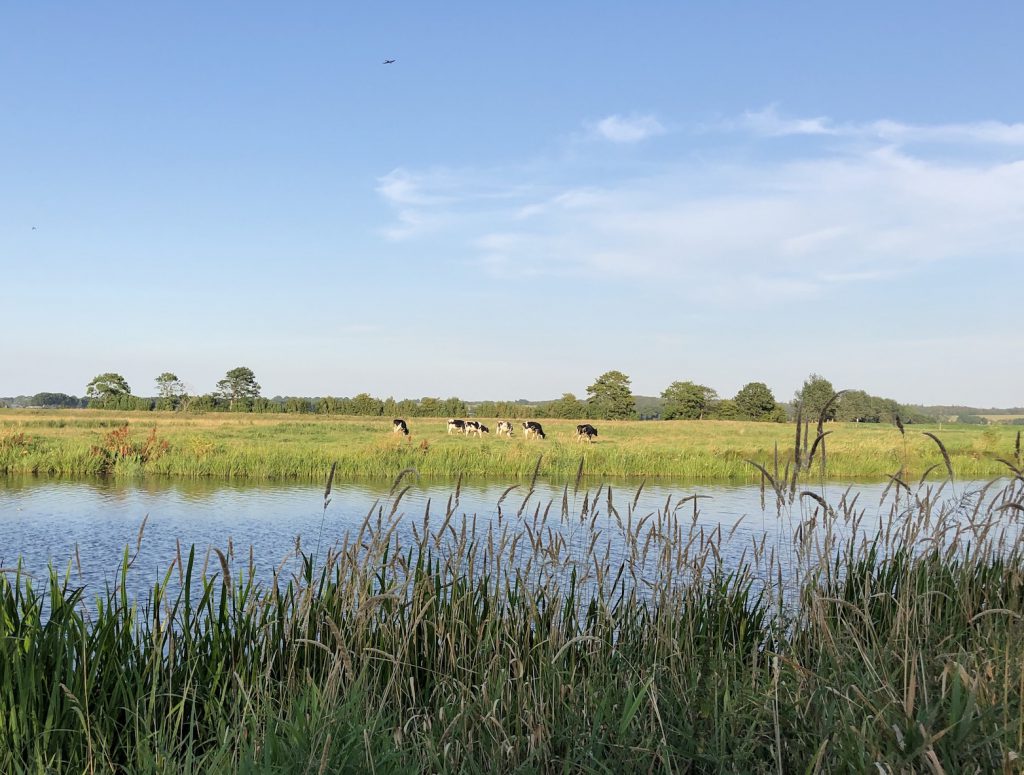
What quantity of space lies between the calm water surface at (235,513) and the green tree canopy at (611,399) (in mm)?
67971

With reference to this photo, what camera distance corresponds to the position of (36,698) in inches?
166

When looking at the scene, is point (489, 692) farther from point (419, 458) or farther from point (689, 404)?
point (689, 404)

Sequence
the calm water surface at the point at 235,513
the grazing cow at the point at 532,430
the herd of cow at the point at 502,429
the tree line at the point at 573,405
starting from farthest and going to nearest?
the tree line at the point at 573,405 < the grazing cow at the point at 532,430 < the herd of cow at the point at 502,429 < the calm water surface at the point at 235,513

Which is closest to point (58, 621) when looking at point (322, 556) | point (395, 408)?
point (322, 556)

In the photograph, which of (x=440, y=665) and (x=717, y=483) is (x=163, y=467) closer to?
(x=717, y=483)

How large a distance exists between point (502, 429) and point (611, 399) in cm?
6130

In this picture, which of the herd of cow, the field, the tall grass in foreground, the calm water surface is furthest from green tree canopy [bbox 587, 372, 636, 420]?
the tall grass in foreground

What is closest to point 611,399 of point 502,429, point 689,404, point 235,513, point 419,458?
point 689,404

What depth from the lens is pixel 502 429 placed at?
46406mm

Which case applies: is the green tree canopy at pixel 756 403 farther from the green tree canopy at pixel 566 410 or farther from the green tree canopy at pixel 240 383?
the green tree canopy at pixel 240 383

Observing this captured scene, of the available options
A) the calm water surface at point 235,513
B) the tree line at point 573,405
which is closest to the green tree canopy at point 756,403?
the tree line at point 573,405

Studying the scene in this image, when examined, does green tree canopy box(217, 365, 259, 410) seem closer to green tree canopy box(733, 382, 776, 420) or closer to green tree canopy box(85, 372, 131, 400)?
green tree canopy box(85, 372, 131, 400)

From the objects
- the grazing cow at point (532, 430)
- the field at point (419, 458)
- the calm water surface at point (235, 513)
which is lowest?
the calm water surface at point (235, 513)

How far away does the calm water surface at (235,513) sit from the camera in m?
13.4
